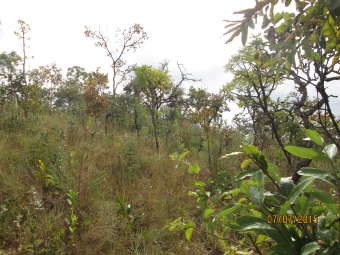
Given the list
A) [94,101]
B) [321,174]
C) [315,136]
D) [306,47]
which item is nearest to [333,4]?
[306,47]

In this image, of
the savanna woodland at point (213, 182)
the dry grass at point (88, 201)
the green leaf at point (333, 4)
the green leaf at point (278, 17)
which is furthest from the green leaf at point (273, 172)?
the dry grass at point (88, 201)

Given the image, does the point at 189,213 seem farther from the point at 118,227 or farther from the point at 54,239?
the point at 54,239

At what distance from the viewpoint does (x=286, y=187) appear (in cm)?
82

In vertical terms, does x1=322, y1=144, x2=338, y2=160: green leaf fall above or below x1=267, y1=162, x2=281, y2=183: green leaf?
above

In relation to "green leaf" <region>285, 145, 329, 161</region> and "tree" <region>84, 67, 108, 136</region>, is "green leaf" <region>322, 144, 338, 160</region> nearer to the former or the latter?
"green leaf" <region>285, 145, 329, 161</region>

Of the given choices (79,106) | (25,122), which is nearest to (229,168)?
(25,122)

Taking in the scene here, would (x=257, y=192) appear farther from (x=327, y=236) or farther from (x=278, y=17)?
(x=278, y=17)

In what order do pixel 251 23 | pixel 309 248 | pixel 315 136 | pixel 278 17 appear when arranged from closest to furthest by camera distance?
pixel 309 248 < pixel 315 136 < pixel 251 23 < pixel 278 17

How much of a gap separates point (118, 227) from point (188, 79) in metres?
5.26

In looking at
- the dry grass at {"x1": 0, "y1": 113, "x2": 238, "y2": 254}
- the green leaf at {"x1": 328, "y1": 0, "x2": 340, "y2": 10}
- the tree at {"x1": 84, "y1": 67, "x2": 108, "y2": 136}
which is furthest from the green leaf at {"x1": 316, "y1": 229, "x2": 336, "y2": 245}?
the tree at {"x1": 84, "y1": 67, "x2": 108, "y2": 136}

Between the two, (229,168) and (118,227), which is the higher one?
(229,168)
